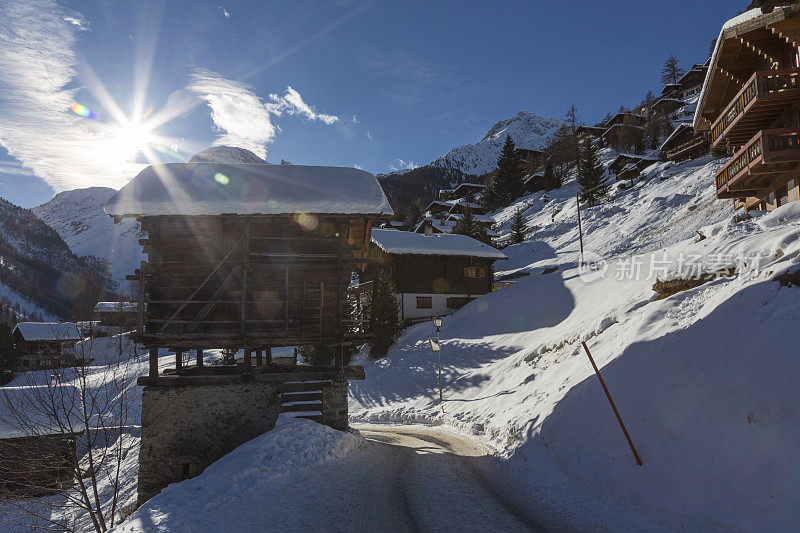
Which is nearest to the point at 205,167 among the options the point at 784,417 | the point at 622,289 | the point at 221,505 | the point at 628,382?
the point at 221,505

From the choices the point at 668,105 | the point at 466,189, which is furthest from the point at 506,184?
the point at 668,105

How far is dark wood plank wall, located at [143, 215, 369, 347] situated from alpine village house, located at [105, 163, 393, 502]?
34 millimetres

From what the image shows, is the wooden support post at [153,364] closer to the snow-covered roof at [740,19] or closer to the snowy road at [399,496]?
the snowy road at [399,496]

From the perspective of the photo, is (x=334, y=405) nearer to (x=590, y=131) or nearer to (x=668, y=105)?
(x=668, y=105)

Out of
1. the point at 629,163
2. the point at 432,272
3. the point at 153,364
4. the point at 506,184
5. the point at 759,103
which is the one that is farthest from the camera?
the point at 506,184

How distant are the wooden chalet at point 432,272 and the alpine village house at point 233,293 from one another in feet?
73.7

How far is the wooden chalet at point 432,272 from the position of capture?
3838 centimetres

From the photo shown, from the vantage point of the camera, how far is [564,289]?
29.9m

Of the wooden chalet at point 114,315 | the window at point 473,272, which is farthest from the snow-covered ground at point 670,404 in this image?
the wooden chalet at point 114,315

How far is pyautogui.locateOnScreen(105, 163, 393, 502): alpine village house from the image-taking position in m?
13.2

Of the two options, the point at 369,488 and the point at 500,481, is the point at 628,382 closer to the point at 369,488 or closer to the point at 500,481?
the point at 500,481

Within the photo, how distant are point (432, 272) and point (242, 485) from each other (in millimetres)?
31878

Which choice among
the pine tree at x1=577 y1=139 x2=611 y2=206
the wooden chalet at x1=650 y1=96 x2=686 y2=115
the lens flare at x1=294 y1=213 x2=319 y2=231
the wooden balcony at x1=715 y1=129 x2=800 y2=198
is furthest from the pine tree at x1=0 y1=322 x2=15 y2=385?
the wooden chalet at x1=650 y1=96 x2=686 y2=115

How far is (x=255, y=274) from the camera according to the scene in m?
14.6
